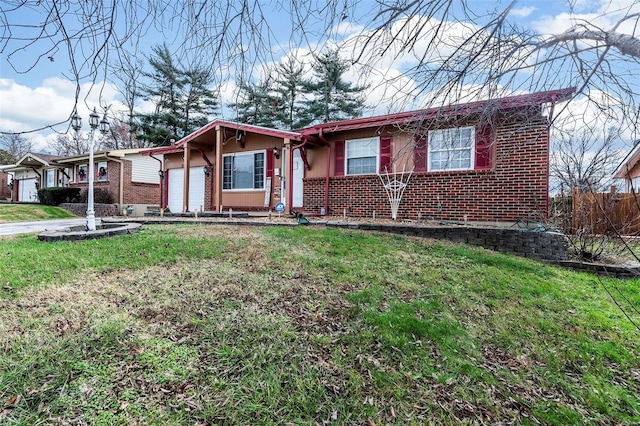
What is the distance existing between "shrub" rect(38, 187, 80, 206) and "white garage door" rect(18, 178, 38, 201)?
6355mm

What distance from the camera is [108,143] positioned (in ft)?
86.7

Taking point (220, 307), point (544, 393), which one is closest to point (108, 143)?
point (220, 307)

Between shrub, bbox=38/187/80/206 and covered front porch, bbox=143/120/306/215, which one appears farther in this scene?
shrub, bbox=38/187/80/206

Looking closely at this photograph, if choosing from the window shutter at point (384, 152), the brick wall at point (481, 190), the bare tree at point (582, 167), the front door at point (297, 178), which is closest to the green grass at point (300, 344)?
the bare tree at point (582, 167)

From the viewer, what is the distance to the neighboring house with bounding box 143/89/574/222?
5031 mm

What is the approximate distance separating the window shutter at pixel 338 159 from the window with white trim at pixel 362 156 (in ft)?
0.50

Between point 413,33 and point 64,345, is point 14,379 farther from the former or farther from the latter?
point 413,33

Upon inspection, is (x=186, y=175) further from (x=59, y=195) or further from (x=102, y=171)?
(x=59, y=195)

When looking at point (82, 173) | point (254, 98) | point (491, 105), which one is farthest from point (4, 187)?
point (491, 105)

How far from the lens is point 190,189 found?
14.0m

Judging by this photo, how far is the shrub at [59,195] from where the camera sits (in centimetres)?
1872

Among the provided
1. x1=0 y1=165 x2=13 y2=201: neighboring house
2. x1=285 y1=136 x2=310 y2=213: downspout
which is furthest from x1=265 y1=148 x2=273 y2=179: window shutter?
x1=0 y1=165 x2=13 y2=201: neighboring house

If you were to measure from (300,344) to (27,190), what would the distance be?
104ft

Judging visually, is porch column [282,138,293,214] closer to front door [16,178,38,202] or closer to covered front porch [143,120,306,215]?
covered front porch [143,120,306,215]
